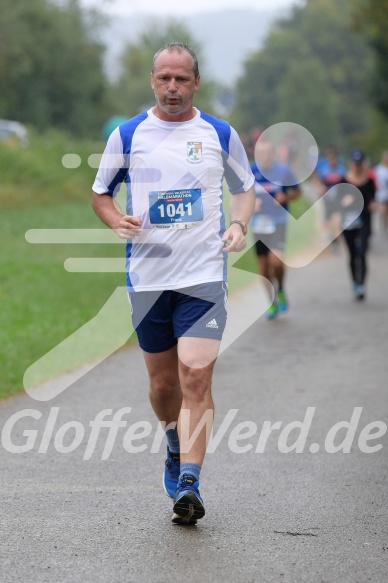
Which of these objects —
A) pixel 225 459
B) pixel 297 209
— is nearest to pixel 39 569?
pixel 225 459

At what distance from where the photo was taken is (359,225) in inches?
675

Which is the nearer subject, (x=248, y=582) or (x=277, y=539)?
(x=248, y=582)

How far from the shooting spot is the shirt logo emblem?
224 inches

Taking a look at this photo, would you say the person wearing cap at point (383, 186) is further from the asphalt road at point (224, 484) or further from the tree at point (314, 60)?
the tree at point (314, 60)

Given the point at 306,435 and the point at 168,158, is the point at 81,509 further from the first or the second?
the point at 306,435

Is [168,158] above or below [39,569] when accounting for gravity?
above

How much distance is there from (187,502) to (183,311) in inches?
34.3

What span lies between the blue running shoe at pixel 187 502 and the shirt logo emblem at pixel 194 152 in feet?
4.62

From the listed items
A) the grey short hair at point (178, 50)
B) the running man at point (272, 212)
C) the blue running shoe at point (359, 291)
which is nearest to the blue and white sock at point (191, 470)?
the grey short hair at point (178, 50)

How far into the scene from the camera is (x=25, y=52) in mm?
59219

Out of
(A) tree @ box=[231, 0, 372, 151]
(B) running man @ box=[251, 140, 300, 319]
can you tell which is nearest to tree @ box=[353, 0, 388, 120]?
(B) running man @ box=[251, 140, 300, 319]

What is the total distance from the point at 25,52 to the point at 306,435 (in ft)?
175

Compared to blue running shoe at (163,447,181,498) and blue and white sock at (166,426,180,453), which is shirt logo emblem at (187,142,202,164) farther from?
blue running shoe at (163,447,181,498)

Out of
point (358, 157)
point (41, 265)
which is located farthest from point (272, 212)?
point (41, 265)
